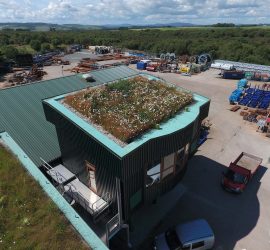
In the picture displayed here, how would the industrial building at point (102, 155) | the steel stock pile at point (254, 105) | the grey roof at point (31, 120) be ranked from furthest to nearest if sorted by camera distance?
the steel stock pile at point (254, 105), the grey roof at point (31, 120), the industrial building at point (102, 155)

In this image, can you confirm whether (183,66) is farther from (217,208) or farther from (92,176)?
(92,176)

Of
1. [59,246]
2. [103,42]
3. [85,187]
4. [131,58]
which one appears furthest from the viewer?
[103,42]

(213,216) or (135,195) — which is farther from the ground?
(135,195)

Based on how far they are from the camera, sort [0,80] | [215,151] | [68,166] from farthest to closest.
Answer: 1. [0,80]
2. [215,151]
3. [68,166]

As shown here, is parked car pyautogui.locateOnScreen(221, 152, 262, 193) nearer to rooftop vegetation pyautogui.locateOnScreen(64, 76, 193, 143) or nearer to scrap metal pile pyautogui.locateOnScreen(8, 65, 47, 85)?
rooftop vegetation pyautogui.locateOnScreen(64, 76, 193, 143)

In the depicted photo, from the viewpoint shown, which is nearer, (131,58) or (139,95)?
(139,95)

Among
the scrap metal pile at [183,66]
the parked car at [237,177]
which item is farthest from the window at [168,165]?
the scrap metal pile at [183,66]

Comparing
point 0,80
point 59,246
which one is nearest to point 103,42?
point 0,80

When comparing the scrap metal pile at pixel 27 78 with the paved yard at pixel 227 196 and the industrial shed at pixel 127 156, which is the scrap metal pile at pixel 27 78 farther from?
the industrial shed at pixel 127 156

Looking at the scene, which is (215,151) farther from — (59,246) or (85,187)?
(59,246)
